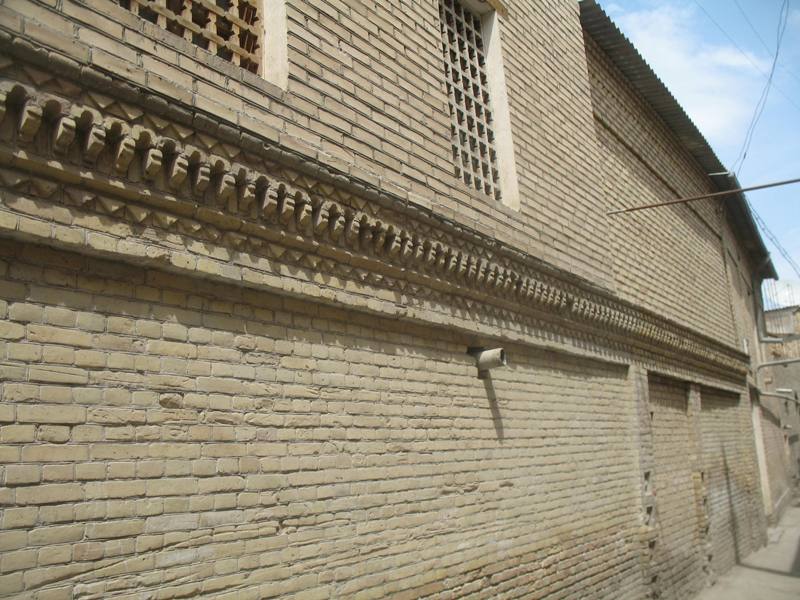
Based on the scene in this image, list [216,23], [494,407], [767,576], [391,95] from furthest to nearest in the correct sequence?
[767,576], [494,407], [391,95], [216,23]

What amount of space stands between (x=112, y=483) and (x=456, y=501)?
2.56 metres

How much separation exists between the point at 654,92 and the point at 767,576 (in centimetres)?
821

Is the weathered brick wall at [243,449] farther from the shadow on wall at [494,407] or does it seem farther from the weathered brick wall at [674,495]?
the weathered brick wall at [674,495]

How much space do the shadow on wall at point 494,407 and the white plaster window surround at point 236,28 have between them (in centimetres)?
273

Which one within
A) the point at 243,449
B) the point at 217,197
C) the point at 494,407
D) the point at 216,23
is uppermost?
the point at 216,23

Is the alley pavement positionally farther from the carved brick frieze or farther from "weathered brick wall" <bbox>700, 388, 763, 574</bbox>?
the carved brick frieze

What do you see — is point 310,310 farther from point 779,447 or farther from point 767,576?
point 779,447

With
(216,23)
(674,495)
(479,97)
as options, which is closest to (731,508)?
(674,495)

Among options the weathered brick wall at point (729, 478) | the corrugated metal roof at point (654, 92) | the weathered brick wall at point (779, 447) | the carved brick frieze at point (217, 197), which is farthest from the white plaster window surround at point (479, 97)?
the weathered brick wall at point (779, 447)

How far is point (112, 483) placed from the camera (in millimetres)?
2701

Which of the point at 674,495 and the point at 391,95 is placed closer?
the point at 391,95

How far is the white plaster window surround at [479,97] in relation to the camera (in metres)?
5.52

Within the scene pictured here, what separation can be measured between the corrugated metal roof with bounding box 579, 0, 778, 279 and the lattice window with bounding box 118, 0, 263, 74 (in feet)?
17.9

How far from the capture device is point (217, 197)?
3.13 m
